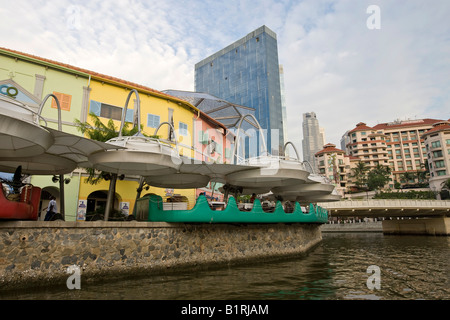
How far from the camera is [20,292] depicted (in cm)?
869

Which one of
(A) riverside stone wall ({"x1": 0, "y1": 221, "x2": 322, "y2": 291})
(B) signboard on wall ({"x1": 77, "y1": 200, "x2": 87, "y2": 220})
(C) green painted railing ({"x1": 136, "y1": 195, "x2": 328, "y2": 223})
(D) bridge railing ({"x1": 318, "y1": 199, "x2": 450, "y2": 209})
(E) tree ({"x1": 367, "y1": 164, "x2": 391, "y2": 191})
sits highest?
(E) tree ({"x1": 367, "y1": 164, "x2": 391, "y2": 191})

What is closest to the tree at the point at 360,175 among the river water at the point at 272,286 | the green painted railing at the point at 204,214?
the green painted railing at the point at 204,214

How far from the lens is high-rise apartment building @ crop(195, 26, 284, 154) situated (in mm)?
85188

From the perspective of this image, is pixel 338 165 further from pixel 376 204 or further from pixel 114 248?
pixel 114 248

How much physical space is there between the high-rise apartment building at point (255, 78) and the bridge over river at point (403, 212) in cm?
4042

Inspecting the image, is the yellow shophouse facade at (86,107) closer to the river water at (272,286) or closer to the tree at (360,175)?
the river water at (272,286)

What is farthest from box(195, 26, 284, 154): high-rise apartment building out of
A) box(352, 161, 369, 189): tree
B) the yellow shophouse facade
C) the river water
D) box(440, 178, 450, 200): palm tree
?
the river water

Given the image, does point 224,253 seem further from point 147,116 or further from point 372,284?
point 147,116

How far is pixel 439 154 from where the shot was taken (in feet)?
250

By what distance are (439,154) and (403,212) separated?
46961 mm

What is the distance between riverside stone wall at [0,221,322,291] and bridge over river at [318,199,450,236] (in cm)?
2612

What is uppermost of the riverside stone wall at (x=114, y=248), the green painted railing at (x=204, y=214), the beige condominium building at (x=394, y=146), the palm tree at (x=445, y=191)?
the beige condominium building at (x=394, y=146)

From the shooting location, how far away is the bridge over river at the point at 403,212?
124 feet

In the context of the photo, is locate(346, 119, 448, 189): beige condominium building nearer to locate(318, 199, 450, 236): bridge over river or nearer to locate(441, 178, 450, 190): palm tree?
locate(441, 178, 450, 190): palm tree
